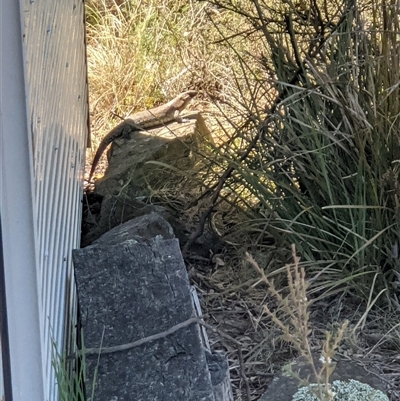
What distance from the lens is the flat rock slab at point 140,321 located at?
8.18 ft

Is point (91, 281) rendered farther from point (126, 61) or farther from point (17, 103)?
point (126, 61)

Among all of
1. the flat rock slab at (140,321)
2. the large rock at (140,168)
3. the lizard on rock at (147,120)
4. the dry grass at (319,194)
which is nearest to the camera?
the flat rock slab at (140,321)

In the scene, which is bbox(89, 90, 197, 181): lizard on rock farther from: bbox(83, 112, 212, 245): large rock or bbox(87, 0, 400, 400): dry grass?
bbox(87, 0, 400, 400): dry grass

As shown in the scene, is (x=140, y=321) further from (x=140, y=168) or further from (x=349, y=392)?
(x=140, y=168)

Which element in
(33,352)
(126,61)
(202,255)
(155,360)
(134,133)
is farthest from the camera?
(126,61)

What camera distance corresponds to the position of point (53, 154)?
2.84 meters

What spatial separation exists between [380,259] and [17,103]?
2.10 meters

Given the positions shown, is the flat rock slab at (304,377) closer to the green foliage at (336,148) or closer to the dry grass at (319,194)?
the dry grass at (319,194)

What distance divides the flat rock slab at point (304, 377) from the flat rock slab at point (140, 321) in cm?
37

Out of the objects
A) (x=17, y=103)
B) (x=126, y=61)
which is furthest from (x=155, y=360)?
(x=126, y=61)

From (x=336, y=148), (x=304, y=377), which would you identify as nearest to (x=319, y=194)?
(x=336, y=148)

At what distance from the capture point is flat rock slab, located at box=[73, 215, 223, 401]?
249 cm

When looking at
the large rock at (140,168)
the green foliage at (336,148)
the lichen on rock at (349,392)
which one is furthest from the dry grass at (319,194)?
the large rock at (140,168)

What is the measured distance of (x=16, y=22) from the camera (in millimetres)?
1896
